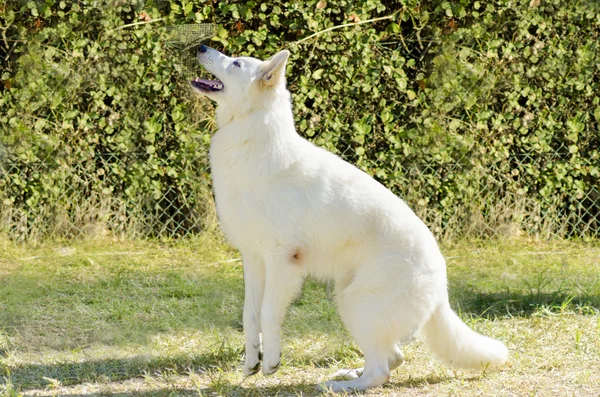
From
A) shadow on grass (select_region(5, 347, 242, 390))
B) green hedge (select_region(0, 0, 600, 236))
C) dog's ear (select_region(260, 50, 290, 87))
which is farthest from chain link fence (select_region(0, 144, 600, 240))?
dog's ear (select_region(260, 50, 290, 87))

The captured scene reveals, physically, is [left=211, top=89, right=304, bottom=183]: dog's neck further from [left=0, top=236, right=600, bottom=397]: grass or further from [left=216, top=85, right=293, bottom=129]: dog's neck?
[left=0, top=236, right=600, bottom=397]: grass

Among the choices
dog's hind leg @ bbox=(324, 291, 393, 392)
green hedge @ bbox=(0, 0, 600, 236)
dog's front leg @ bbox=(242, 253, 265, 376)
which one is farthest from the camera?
green hedge @ bbox=(0, 0, 600, 236)

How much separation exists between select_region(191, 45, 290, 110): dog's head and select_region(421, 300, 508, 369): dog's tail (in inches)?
59.0

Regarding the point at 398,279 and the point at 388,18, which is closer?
the point at 398,279

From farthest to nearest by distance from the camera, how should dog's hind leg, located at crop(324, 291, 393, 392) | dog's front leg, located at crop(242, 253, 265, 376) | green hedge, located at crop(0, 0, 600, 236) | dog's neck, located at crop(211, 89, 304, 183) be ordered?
1. green hedge, located at crop(0, 0, 600, 236)
2. dog's front leg, located at crop(242, 253, 265, 376)
3. dog's neck, located at crop(211, 89, 304, 183)
4. dog's hind leg, located at crop(324, 291, 393, 392)

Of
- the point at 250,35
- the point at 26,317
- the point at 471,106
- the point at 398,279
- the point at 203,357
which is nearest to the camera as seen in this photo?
the point at 398,279

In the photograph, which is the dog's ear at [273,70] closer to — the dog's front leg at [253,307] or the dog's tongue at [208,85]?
the dog's tongue at [208,85]

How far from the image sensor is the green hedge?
7191mm

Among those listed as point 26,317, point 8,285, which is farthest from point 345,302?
point 8,285

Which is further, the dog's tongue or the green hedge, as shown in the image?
the green hedge

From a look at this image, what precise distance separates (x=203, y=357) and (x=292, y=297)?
0.92 m

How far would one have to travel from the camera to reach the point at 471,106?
7867mm

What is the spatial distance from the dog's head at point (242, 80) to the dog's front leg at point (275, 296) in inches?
34.8

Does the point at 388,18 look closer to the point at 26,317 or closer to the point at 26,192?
the point at 26,192
